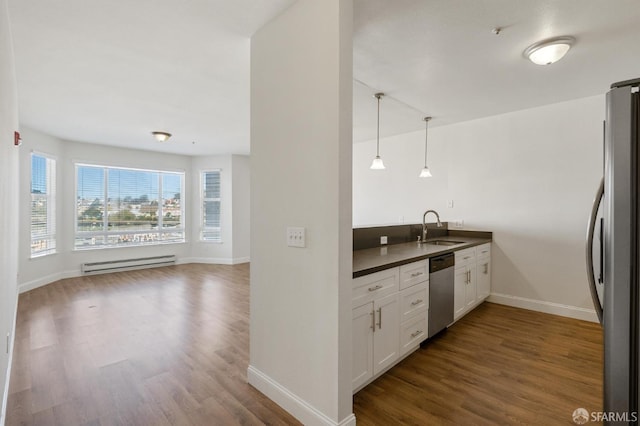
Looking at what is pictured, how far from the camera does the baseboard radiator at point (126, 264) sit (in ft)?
19.5

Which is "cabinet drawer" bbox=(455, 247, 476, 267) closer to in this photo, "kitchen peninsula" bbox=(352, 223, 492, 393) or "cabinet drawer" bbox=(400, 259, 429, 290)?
"kitchen peninsula" bbox=(352, 223, 492, 393)

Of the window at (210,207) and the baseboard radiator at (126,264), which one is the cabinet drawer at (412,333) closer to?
the window at (210,207)

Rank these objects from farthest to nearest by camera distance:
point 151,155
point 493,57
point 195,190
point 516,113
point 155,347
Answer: point 195,190, point 151,155, point 516,113, point 155,347, point 493,57

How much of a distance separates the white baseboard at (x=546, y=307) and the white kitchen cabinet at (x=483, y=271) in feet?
0.55

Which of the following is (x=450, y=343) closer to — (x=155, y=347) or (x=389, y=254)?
(x=389, y=254)

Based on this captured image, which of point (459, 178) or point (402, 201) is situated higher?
point (459, 178)

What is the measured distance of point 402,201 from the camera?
202 inches

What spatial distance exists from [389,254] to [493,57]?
6.27ft

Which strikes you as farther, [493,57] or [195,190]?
[195,190]

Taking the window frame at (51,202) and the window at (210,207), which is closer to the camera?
the window frame at (51,202)

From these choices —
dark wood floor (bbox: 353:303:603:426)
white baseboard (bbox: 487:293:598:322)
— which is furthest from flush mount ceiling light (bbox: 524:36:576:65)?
white baseboard (bbox: 487:293:598:322)

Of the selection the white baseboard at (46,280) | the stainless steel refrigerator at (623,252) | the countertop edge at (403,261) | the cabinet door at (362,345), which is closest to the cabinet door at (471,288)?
the countertop edge at (403,261)

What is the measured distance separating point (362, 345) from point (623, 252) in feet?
4.71

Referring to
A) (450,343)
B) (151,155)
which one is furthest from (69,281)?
(450,343)
